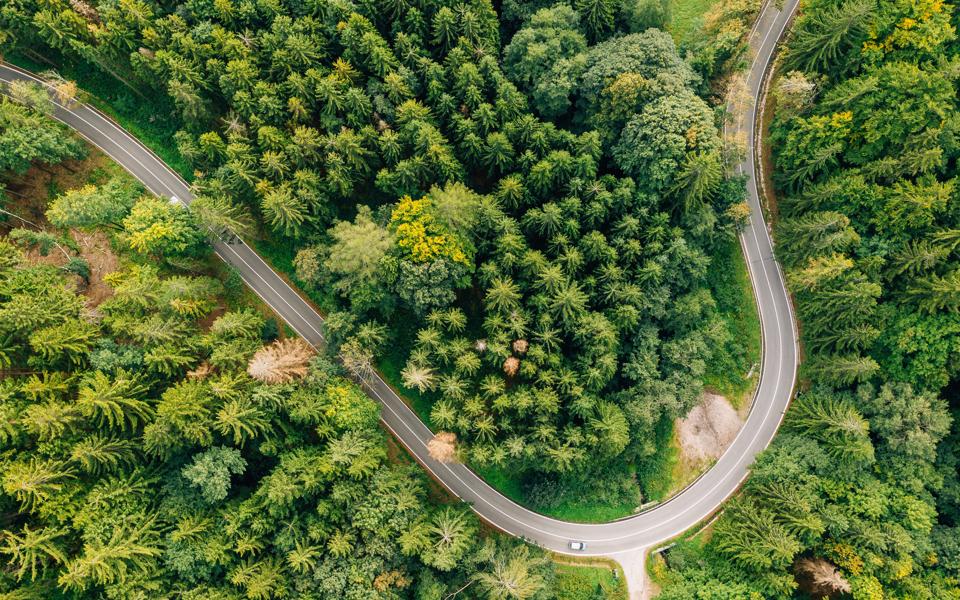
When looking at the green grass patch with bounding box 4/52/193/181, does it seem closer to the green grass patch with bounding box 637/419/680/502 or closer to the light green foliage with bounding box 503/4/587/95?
the light green foliage with bounding box 503/4/587/95

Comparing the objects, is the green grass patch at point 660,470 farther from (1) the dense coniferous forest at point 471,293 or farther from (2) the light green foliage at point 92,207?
(2) the light green foliage at point 92,207

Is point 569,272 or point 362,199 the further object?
point 362,199

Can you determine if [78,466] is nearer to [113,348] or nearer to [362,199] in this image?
[113,348]

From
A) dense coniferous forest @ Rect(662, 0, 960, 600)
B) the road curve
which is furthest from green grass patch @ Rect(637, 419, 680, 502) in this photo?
dense coniferous forest @ Rect(662, 0, 960, 600)

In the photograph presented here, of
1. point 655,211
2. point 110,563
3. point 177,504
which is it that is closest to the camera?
point 110,563

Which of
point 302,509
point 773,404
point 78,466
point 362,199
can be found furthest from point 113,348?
point 773,404

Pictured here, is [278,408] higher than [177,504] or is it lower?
higher
